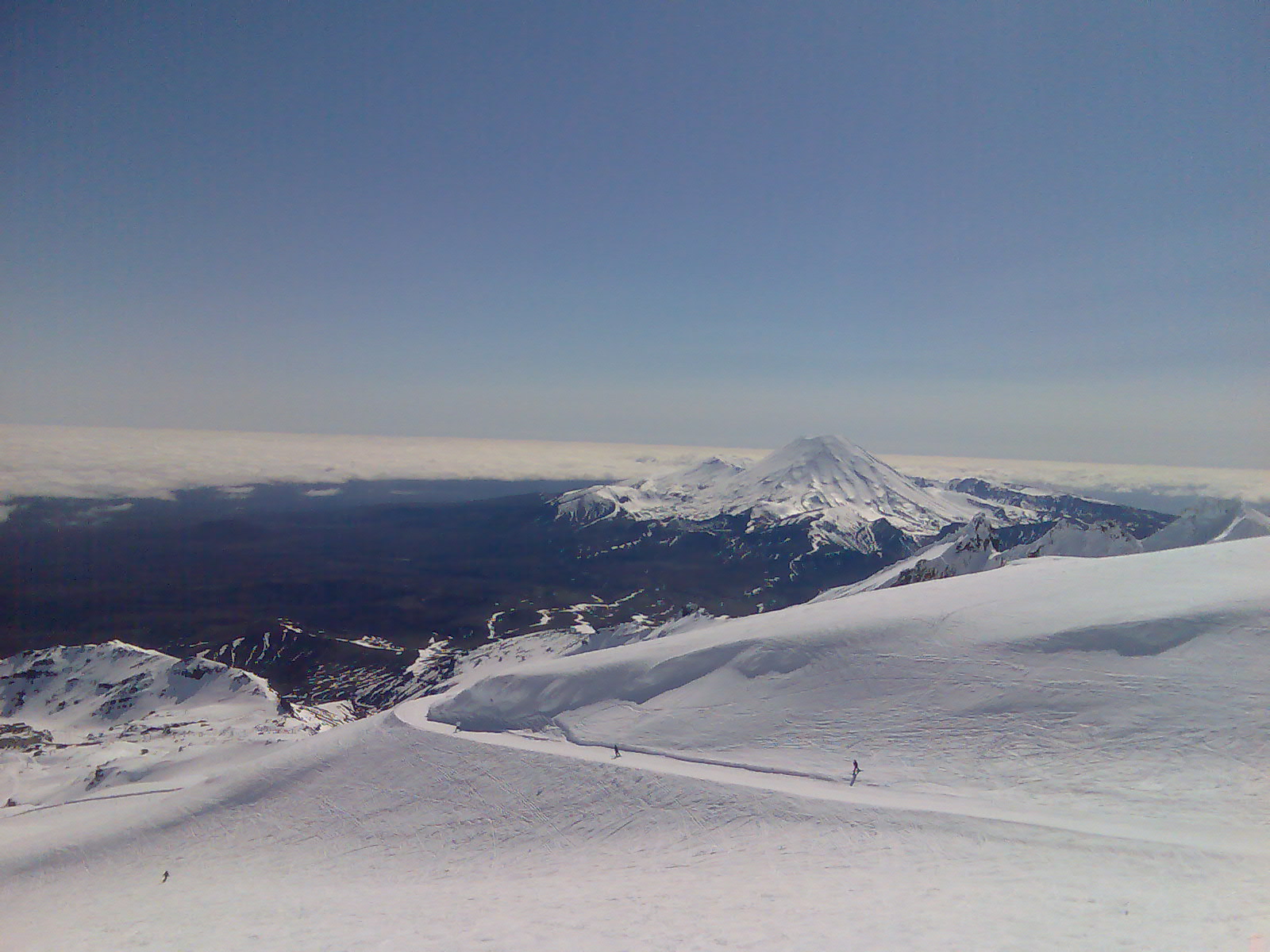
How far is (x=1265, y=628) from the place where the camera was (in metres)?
24.4

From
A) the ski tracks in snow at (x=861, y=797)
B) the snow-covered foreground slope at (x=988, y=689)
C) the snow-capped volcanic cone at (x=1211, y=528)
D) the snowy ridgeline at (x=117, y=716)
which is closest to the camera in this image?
the ski tracks in snow at (x=861, y=797)

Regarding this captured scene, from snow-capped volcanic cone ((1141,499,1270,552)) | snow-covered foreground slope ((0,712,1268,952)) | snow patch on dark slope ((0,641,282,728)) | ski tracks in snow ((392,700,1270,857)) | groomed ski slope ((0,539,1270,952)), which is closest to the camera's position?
snow-covered foreground slope ((0,712,1268,952))

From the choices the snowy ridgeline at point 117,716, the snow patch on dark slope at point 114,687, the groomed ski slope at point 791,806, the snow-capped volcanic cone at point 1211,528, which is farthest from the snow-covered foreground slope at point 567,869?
the snow-capped volcanic cone at point 1211,528

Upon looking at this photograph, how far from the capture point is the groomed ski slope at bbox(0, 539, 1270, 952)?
13.7 m

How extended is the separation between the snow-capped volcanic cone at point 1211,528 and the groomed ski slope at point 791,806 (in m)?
180

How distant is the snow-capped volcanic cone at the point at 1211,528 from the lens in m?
167

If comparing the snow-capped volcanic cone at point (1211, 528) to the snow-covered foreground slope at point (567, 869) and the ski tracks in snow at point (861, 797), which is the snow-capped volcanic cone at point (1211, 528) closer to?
the ski tracks in snow at point (861, 797)

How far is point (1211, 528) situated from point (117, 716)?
31984 cm

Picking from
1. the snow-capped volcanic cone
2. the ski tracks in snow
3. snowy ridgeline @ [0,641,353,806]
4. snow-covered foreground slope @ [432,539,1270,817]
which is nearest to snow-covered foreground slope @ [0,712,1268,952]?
the ski tracks in snow

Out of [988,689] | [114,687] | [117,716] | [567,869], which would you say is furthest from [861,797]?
[114,687]

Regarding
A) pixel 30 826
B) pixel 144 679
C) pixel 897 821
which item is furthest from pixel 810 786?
pixel 144 679

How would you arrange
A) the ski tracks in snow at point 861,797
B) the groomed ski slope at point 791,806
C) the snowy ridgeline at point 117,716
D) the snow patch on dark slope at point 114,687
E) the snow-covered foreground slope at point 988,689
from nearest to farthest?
the groomed ski slope at point 791,806 < the ski tracks in snow at point 861,797 < the snow-covered foreground slope at point 988,689 < the snowy ridgeline at point 117,716 < the snow patch on dark slope at point 114,687

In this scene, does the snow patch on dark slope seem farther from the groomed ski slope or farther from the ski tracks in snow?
the ski tracks in snow

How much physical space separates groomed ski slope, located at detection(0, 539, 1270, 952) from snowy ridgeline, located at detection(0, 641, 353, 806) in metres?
58.8
